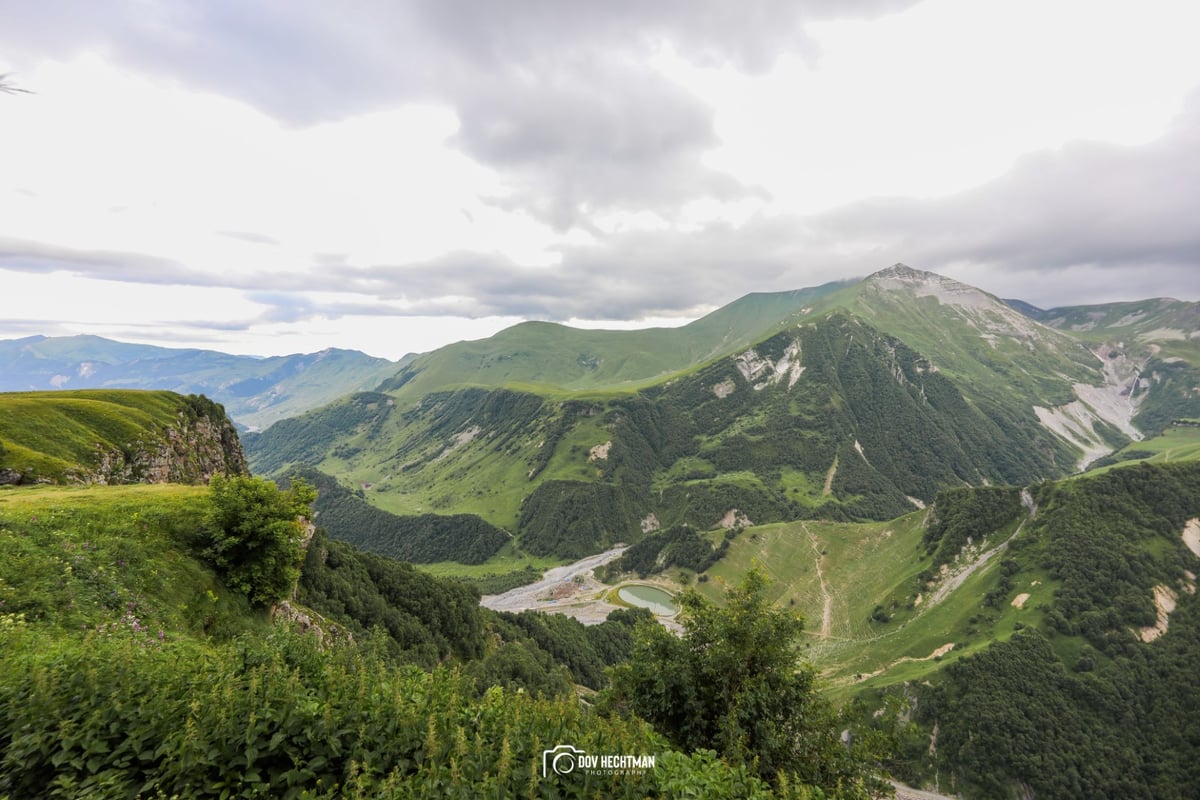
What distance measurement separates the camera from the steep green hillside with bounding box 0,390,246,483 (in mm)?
44406

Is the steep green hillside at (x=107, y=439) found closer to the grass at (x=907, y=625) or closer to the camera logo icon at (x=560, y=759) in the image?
the camera logo icon at (x=560, y=759)

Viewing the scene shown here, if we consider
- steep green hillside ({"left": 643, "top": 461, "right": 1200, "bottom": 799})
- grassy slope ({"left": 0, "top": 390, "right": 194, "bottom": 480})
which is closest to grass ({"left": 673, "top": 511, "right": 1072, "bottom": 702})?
steep green hillside ({"left": 643, "top": 461, "right": 1200, "bottom": 799})

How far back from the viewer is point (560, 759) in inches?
389

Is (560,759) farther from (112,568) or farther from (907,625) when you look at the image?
(907,625)

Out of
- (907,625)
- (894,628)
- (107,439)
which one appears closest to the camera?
(107,439)

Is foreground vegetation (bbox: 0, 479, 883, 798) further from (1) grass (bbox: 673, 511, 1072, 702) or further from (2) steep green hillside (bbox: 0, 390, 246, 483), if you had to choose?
(1) grass (bbox: 673, 511, 1072, 702)

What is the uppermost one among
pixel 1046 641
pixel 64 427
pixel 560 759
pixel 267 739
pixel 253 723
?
pixel 64 427

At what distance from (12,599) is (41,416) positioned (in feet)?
184

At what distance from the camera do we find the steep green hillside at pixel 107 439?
4441 centimetres

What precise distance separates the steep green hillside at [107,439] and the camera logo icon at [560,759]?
5743cm

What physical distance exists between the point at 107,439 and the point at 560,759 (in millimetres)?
74576

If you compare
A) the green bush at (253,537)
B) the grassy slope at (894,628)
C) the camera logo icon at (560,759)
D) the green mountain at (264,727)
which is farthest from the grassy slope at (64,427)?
the grassy slope at (894,628)

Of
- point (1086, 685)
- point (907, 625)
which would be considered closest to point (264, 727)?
point (1086, 685)

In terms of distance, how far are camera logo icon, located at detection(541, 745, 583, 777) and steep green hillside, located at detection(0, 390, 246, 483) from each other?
57429 mm
